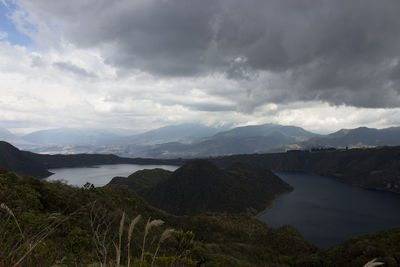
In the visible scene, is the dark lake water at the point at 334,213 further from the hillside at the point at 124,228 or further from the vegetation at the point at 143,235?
the vegetation at the point at 143,235

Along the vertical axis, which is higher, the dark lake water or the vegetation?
the vegetation

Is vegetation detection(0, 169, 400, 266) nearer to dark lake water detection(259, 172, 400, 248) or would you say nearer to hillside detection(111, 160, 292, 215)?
dark lake water detection(259, 172, 400, 248)

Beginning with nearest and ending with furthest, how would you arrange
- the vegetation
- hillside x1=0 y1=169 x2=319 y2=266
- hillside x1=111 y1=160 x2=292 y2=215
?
the vegetation, hillside x1=0 y1=169 x2=319 y2=266, hillside x1=111 y1=160 x2=292 y2=215

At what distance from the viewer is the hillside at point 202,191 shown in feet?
428

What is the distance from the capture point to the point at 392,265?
3362 centimetres

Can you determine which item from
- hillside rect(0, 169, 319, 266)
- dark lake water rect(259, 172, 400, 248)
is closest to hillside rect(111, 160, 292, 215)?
dark lake water rect(259, 172, 400, 248)

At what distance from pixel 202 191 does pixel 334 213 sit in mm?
73797

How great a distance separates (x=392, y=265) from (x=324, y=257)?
14031mm

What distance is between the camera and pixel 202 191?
461ft

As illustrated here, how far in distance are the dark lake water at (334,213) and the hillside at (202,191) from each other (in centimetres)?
1237

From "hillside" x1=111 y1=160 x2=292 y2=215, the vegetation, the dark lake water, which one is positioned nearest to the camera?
the vegetation

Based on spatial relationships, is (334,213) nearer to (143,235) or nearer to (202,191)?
(202,191)

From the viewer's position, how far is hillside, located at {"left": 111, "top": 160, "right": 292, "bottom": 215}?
428ft

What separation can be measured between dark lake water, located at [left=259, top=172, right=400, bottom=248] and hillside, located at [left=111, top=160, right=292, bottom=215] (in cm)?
1237
